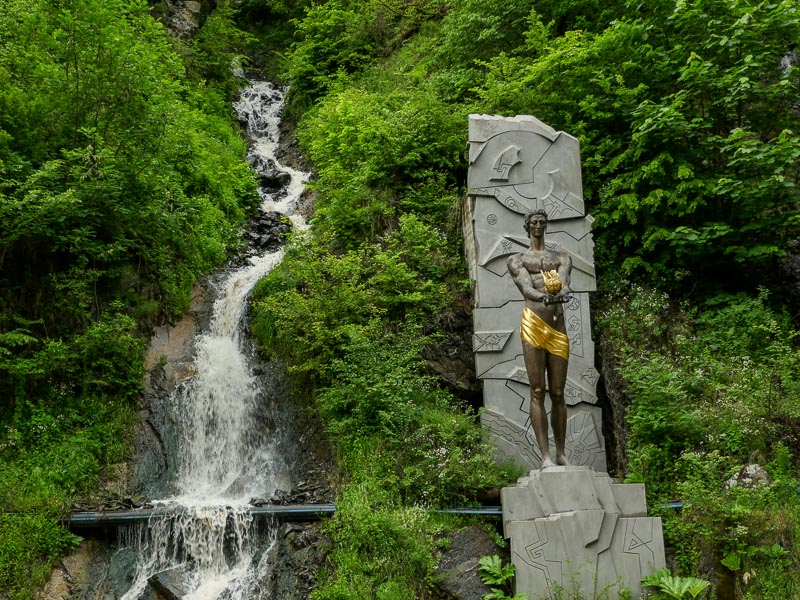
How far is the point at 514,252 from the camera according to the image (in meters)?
10.6

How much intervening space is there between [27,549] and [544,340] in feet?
20.9

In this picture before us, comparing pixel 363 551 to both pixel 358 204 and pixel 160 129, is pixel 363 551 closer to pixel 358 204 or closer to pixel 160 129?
pixel 358 204

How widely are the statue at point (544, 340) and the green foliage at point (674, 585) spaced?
4.62 ft

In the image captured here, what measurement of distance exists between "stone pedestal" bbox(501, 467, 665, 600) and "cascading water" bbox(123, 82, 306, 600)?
3.15m

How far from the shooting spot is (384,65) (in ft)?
64.3

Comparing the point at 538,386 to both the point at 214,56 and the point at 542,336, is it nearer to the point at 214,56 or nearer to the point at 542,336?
the point at 542,336

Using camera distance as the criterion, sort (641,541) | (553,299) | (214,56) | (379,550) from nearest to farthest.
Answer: (641,541), (553,299), (379,550), (214,56)

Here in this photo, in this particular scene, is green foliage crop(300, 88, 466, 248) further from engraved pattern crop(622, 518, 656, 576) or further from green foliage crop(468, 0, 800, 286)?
engraved pattern crop(622, 518, 656, 576)

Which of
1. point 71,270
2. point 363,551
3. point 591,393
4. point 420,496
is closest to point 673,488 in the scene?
point 591,393

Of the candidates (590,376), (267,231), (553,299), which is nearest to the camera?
(553,299)

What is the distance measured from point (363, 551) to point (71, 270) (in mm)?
6608

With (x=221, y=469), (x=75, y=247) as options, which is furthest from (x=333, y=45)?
(x=221, y=469)

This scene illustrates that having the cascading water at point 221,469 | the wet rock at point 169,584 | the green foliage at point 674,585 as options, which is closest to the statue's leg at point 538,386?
the green foliage at point 674,585

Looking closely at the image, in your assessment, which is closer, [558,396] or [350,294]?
[558,396]
